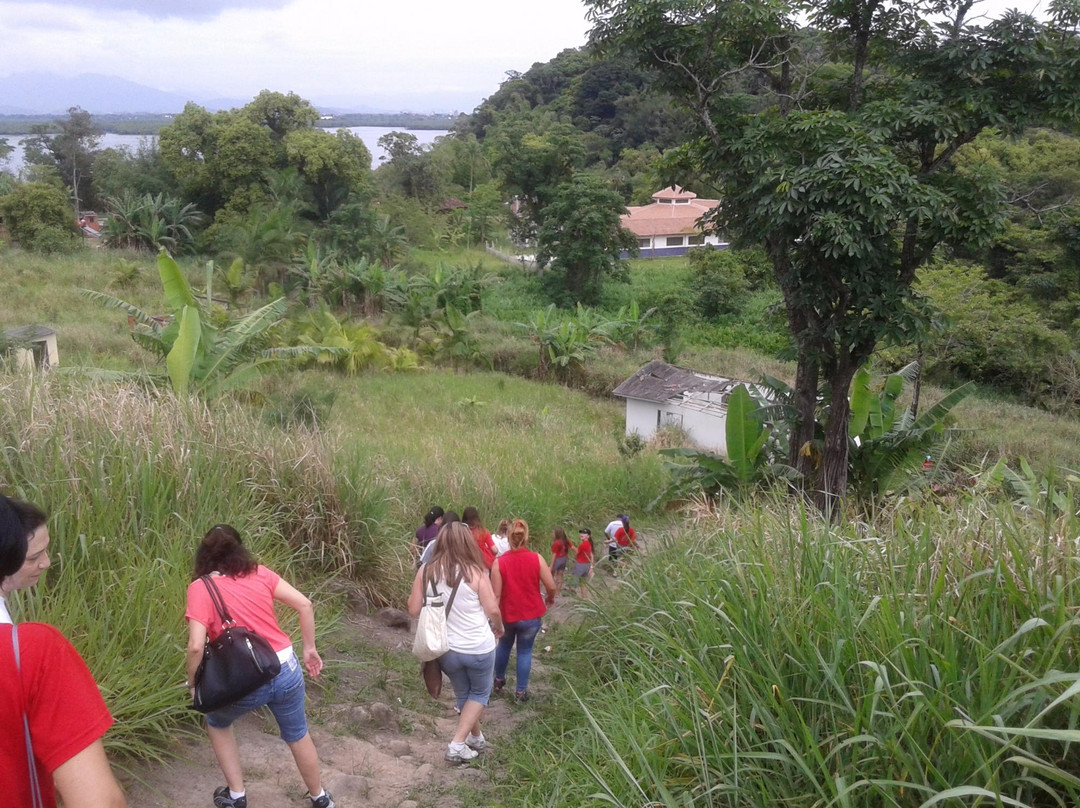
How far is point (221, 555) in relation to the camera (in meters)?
3.59

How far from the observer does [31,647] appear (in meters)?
1.87

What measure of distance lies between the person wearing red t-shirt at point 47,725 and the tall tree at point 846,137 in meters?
8.34

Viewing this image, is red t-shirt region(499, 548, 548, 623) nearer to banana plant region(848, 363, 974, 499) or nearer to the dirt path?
the dirt path

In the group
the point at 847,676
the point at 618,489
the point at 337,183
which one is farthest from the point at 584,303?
the point at 847,676

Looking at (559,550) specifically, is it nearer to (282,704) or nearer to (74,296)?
(282,704)

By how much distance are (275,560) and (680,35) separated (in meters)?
8.36

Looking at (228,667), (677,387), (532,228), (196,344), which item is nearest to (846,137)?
(196,344)

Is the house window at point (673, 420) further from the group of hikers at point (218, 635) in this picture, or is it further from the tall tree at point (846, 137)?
the group of hikers at point (218, 635)

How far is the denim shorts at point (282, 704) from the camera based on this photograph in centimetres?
360

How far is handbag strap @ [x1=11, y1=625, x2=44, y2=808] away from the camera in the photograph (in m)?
1.86

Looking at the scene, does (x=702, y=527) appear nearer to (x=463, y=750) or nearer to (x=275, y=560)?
(x=463, y=750)

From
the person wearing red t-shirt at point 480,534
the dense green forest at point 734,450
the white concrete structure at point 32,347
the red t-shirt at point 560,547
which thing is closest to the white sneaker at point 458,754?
the dense green forest at point 734,450

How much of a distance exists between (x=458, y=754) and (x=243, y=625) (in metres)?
1.56

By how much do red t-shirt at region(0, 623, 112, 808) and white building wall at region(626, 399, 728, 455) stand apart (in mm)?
18269
